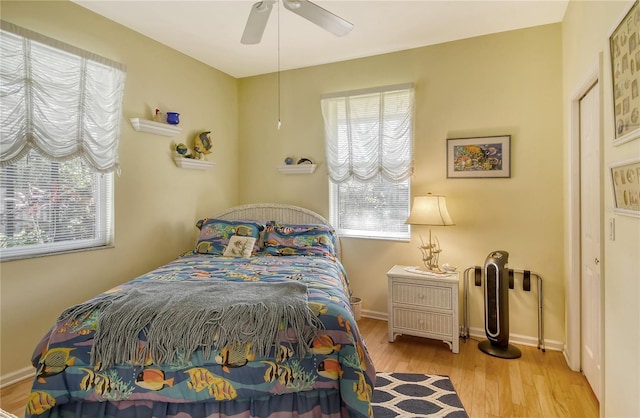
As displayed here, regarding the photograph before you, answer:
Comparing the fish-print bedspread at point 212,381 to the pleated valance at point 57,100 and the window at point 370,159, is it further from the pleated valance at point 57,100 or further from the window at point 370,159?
the window at point 370,159

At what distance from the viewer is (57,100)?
2.45m

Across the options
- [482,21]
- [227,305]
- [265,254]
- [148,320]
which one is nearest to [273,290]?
[227,305]

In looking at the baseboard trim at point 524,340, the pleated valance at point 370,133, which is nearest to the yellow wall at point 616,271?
the baseboard trim at point 524,340

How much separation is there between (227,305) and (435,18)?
2.77 m

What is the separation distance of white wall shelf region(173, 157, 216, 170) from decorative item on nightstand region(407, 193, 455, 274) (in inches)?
90.1

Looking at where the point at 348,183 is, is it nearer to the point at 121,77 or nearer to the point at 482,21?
the point at 482,21

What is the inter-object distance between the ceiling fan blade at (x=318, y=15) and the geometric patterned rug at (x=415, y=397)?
2393mm

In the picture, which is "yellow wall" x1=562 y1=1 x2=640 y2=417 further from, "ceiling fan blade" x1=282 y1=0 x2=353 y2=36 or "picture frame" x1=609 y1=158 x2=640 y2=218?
"ceiling fan blade" x1=282 y1=0 x2=353 y2=36

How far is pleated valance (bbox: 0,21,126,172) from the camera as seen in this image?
2227 millimetres

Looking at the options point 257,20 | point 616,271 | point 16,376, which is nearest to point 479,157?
point 616,271

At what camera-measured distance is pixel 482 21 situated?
2822 mm

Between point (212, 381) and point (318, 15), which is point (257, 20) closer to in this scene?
point (318, 15)

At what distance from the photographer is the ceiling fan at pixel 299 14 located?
6.32ft

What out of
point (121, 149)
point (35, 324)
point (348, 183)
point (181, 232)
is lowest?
point (35, 324)
